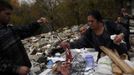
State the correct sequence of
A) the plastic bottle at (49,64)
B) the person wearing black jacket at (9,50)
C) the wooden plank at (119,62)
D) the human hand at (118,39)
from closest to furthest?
1. the person wearing black jacket at (9,50)
2. the wooden plank at (119,62)
3. the human hand at (118,39)
4. the plastic bottle at (49,64)

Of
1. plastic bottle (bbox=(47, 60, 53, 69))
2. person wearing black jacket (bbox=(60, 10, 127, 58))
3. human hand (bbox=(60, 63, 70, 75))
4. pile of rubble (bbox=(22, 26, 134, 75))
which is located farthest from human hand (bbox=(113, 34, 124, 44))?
pile of rubble (bbox=(22, 26, 134, 75))

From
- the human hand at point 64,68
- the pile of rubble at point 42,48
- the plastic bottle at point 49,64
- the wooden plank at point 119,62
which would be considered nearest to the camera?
the wooden plank at point 119,62

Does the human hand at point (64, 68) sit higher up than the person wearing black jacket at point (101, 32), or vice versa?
the person wearing black jacket at point (101, 32)

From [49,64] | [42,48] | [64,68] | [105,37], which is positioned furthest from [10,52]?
[42,48]

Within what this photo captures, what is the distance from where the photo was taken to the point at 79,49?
A: 568cm

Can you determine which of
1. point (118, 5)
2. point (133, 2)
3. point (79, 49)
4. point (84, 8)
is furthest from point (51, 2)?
point (79, 49)

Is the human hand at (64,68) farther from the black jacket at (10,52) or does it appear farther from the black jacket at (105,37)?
the black jacket at (10,52)

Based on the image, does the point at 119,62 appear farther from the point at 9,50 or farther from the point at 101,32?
the point at 9,50

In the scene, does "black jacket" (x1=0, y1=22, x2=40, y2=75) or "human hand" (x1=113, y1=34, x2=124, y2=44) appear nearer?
"black jacket" (x1=0, y1=22, x2=40, y2=75)

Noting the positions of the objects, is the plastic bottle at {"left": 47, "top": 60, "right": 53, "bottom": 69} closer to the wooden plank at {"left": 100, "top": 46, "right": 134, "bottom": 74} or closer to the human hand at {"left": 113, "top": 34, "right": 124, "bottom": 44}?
the wooden plank at {"left": 100, "top": 46, "right": 134, "bottom": 74}

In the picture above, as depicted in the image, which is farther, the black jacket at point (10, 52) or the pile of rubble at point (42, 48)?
the pile of rubble at point (42, 48)

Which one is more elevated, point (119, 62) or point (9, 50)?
point (9, 50)

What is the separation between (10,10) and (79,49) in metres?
2.24

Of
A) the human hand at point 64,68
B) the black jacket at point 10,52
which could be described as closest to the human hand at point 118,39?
the human hand at point 64,68
